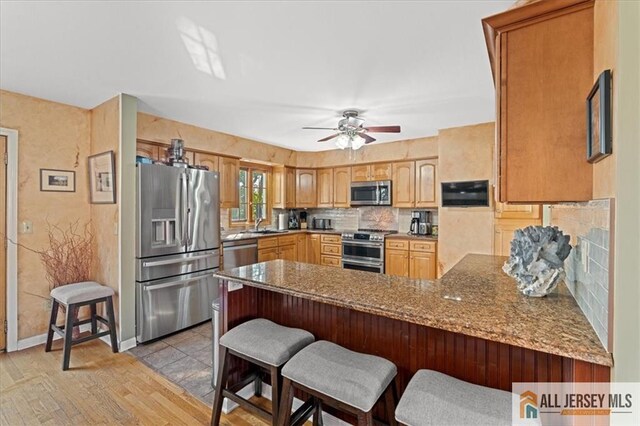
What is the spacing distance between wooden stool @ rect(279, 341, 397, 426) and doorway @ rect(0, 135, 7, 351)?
10.4ft

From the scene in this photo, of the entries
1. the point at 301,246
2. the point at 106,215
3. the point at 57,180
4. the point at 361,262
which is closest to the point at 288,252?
the point at 301,246

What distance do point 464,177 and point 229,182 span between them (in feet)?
10.9

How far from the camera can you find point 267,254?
4855 millimetres

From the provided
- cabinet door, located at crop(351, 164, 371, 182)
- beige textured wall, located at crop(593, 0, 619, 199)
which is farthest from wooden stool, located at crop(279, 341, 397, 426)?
cabinet door, located at crop(351, 164, 371, 182)

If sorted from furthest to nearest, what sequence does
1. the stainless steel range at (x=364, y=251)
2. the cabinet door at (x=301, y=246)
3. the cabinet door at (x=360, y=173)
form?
the cabinet door at (x=301, y=246)
the cabinet door at (x=360, y=173)
the stainless steel range at (x=364, y=251)

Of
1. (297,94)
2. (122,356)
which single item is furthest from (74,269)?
(297,94)

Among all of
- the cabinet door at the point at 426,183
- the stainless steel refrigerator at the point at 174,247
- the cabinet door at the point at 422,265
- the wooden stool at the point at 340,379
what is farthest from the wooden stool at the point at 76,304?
the cabinet door at the point at 426,183

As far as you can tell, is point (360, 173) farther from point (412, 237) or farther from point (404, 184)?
point (412, 237)

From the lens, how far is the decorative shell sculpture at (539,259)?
4.39 feet

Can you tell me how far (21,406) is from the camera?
2100mm

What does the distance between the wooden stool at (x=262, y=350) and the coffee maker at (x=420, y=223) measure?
3668 mm

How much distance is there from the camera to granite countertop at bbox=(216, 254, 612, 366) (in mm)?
999

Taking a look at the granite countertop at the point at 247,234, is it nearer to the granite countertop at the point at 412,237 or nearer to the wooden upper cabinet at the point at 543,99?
the granite countertop at the point at 412,237

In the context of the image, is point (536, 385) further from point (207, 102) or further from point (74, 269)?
point (74, 269)
